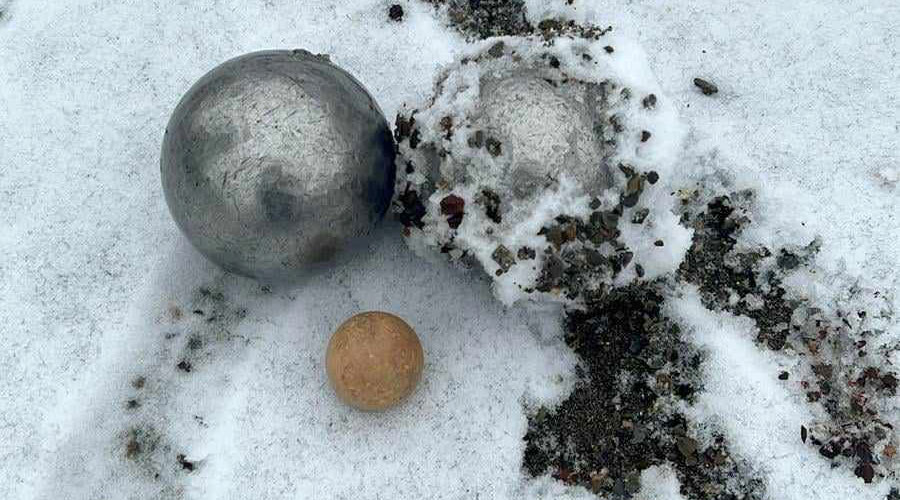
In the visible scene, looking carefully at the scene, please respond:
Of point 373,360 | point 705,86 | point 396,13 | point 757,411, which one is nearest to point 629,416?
point 757,411

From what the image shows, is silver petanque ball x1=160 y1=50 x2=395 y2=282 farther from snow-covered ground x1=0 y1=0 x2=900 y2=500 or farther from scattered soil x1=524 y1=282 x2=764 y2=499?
scattered soil x1=524 y1=282 x2=764 y2=499

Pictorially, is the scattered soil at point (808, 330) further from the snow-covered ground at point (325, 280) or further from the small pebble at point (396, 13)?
the small pebble at point (396, 13)

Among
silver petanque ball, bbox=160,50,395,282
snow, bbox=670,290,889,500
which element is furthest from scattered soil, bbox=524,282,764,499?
silver petanque ball, bbox=160,50,395,282

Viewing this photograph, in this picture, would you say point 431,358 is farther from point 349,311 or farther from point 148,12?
point 148,12

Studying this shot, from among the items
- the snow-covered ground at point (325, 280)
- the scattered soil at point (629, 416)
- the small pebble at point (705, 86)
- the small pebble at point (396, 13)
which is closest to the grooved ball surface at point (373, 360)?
the snow-covered ground at point (325, 280)

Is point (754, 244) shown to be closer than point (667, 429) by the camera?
No

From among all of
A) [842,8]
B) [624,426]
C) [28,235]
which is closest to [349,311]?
[624,426]

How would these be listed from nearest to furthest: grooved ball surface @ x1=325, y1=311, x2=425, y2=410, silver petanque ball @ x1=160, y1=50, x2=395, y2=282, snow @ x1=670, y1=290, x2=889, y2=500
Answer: silver petanque ball @ x1=160, y1=50, x2=395, y2=282, grooved ball surface @ x1=325, y1=311, x2=425, y2=410, snow @ x1=670, y1=290, x2=889, y2=500
